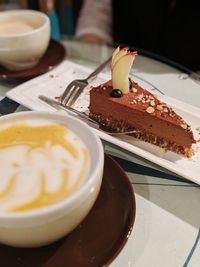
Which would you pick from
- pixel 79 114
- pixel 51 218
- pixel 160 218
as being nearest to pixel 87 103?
pixel 79 114

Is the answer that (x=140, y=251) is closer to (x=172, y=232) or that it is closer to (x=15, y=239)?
(x=172, y=232)

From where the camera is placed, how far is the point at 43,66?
3.34ft

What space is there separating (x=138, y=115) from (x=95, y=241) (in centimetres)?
35

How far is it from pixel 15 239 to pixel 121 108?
0.43m

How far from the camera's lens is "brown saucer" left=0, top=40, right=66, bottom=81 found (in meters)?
0.96

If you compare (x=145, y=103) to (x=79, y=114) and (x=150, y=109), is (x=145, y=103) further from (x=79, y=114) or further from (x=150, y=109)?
(x=79, y=114)

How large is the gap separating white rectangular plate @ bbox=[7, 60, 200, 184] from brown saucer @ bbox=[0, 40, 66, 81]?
0.02 m

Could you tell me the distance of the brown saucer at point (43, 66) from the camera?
3.15 ft

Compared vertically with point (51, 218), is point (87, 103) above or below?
below

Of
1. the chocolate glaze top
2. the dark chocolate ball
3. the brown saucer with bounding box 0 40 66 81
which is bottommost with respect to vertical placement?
the brown saucer with bounding box 0 40 66 81

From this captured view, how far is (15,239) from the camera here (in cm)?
45

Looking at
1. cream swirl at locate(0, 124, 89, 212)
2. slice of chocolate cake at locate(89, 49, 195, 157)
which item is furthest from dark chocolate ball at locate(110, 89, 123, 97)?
cream swirl at locate(0, 124, 89, 212)

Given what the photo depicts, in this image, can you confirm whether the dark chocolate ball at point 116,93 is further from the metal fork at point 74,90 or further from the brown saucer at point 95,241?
the brown saucer at point 95,241

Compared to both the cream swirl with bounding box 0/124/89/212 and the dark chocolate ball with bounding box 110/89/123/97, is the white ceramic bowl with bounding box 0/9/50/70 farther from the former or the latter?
the cream swirl with bounding box 0/124/89/212
